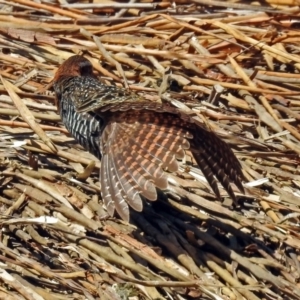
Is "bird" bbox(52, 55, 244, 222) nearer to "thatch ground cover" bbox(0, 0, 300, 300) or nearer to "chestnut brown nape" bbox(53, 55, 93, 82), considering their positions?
"thatch ground cover" bbox(0, 0, 300, 300)

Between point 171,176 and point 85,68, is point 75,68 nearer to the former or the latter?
point 85,68

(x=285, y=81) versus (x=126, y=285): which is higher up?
(x=285, y=81)

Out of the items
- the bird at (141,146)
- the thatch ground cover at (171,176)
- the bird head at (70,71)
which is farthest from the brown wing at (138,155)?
the bird head at (70,71)

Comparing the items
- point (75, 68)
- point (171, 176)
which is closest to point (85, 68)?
point (75, 68)

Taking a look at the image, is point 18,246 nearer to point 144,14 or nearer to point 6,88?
point 6,88

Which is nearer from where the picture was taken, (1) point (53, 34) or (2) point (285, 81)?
(2) point (285, 81)

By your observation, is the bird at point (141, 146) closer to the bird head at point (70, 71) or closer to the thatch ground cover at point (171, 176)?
the thatch ground cover at point (171, 176)

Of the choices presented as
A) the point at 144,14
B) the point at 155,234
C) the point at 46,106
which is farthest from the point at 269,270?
the point at 144,14
